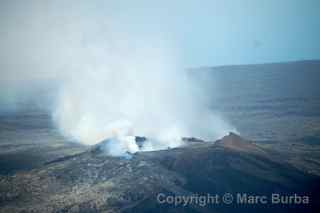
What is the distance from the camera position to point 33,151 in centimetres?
4228

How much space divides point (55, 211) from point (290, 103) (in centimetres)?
8841

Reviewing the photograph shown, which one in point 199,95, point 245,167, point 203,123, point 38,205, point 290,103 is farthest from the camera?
point 199,95

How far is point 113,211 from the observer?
21156 millimetres

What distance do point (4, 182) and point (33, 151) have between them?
47.5ft

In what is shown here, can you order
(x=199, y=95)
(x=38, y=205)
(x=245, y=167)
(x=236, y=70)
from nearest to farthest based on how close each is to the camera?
(x=38, y=205), (x=245, y=167), (x=199, y=95), (x=236, y=70)

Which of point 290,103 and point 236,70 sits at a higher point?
point 236,70

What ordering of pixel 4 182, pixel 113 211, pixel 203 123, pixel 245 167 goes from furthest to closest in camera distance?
pixel 203 123
pixel 4 182
pixel 245 167
pixel 113 211

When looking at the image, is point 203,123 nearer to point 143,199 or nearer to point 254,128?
point 254,128

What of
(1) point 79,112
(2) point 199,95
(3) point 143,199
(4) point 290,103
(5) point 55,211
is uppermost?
(2) point 199,95

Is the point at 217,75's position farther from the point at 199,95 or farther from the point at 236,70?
the point at 199,95

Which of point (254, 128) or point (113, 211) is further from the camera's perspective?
point (254, 128)

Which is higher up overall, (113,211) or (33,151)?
(33,151)

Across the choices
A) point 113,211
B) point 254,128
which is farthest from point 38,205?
point 254,128

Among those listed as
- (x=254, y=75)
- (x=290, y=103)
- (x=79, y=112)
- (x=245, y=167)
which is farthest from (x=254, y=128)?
(x=254, y=75)
